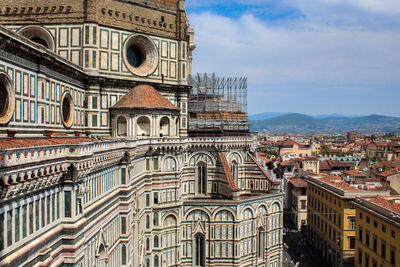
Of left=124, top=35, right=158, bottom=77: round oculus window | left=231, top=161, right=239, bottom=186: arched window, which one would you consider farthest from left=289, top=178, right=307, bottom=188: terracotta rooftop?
left=124, top=35, right=158, bottom=77: round oculus window

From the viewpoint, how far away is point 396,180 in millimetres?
58438

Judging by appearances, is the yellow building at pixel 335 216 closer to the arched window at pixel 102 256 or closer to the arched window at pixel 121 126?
the arched window at pixel 121 126

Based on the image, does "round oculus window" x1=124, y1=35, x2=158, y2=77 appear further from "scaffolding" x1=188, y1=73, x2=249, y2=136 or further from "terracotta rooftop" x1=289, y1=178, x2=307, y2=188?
"terracotta rooftop" x1=289, y1=178, x2=307, y2=188

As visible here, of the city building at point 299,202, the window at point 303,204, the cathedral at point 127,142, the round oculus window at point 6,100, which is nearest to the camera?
the cathedral at point 127,142

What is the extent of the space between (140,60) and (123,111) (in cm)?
714

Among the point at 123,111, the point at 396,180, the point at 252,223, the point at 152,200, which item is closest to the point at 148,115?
the point at 123,111

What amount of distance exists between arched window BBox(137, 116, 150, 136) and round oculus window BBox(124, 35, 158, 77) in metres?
5.33

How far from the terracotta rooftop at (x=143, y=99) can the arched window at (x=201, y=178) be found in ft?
27.2

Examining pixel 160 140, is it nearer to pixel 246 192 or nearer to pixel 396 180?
pixel 246 192

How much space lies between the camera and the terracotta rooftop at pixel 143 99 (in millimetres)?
39094

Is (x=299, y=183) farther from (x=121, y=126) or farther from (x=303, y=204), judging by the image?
(x=121, y=126)

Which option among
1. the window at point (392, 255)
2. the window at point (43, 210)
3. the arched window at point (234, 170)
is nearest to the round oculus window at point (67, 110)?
the window at point (43, 210)

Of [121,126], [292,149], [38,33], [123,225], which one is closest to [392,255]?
[123,225]

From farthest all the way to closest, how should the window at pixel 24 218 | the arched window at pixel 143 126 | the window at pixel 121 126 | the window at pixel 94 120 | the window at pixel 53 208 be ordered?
the window at pixel 121 126 → the arched window at pixel 143 126 → the window at pixel 94 120 → the window at pixel 53 208 → the window at pixel 24 218
